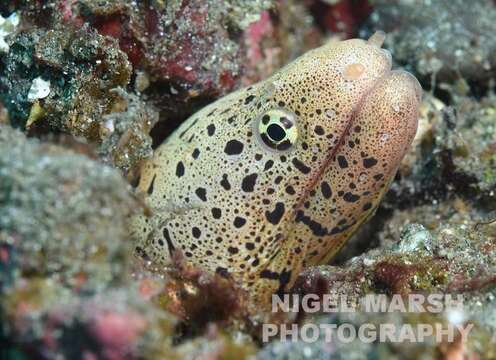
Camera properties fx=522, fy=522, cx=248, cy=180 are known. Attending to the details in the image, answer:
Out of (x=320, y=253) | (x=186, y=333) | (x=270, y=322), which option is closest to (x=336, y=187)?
(x=320, y=253)

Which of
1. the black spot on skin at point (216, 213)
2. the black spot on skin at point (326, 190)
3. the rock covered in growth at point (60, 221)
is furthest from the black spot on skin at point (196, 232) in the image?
the rock covered in growth at point (60, 221)

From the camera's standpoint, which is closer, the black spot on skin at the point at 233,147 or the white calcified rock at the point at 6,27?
the black spot on skin at the point at 233,147

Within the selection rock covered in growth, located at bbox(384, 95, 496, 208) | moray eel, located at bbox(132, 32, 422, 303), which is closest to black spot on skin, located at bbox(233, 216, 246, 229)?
moray eel, located at bbox(132, 32, 422, 303)

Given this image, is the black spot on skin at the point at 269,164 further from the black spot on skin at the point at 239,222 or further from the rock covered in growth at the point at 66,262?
the rock covered in growth at the point at 66,262

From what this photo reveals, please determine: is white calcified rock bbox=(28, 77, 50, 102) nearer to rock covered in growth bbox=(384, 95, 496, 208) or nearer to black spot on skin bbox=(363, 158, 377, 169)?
black spot on skin bbox=(363, 158, 377, 169)

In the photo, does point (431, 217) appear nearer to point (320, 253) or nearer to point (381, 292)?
point (320, 253)

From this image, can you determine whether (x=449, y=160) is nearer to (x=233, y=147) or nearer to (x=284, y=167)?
(x=284, y=167)
